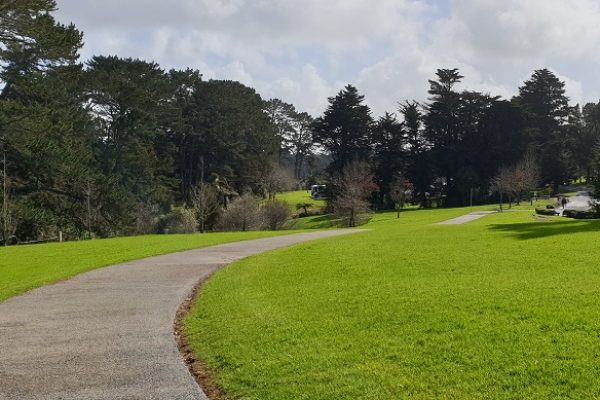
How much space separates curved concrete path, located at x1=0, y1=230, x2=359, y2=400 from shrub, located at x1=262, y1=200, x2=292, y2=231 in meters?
36.1

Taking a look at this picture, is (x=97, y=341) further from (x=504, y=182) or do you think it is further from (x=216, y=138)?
(x=216, y=138)

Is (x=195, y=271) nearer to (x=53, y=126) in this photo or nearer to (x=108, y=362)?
(x=108, y=362)

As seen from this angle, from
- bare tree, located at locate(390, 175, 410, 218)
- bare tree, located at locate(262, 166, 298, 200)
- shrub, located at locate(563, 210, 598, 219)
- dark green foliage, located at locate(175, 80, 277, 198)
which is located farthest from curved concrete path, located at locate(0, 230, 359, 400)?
bare tree, located at locate(262, 166, 298, 200)

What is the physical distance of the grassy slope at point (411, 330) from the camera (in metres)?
5.38

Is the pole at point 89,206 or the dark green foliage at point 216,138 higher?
the dark green foliage at point 216,138

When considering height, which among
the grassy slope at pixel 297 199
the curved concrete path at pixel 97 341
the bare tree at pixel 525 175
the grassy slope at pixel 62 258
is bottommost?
the curved concrete path at pixel 97 341

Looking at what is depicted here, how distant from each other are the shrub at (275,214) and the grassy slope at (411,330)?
122 ft

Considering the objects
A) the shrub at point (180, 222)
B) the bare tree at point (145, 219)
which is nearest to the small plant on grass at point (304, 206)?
the shrub at point (180, 222)

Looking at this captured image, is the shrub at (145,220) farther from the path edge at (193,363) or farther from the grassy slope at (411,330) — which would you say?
the path edge at (193,363)

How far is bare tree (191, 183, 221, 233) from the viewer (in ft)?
165

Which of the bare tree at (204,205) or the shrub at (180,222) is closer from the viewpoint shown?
the shrub at (180,222)

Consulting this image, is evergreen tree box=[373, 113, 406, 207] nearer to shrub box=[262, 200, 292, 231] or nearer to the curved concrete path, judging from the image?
shrub box=[262, 200, 292, 231]

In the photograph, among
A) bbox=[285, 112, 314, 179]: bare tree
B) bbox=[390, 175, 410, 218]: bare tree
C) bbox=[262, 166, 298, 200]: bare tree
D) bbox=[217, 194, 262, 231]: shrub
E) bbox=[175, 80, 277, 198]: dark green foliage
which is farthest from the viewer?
bbox=[285, 112, 314, 179]: bare tree

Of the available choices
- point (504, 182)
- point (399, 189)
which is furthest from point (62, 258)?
point (504, 182)
